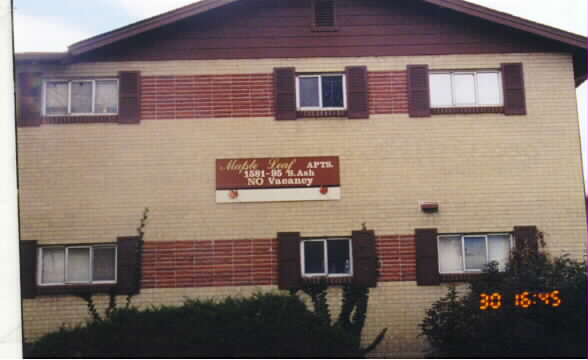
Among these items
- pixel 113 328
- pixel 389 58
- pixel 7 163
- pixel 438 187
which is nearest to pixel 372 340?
pixel 438 187

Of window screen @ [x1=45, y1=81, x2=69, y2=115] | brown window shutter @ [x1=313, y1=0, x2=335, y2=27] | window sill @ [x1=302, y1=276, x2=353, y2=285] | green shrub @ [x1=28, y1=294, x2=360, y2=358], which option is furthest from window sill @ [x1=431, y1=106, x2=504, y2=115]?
window screen @ [x1=45, y1=81, x2=69, y2=115]

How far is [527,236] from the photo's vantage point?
1261cm

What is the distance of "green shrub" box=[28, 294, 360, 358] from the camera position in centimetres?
1008

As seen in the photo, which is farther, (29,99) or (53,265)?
(29,99)

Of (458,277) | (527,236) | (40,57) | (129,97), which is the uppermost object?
(40,57)

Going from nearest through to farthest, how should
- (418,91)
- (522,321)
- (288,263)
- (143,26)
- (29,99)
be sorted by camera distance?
(522,321)
(288,263)
(143,26)
(29,99)
(418,91)

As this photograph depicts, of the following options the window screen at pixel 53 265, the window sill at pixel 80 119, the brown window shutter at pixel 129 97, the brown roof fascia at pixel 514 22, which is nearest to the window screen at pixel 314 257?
the brown window shutter at pixel 129 97

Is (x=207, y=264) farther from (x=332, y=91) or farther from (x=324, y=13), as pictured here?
(x=324, y=13)

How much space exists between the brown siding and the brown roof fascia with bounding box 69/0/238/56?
352 millimetres

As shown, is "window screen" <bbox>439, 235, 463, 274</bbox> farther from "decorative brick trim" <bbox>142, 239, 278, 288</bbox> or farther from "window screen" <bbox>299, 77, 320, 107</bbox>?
"window screen" <bbox>299, 77, 320, 107</bbox>

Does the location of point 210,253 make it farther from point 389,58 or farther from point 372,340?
point 389,58

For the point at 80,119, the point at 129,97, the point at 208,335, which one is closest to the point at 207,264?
the point at 208,335

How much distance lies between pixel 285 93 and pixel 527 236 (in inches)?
242

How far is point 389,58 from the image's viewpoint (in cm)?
1316
